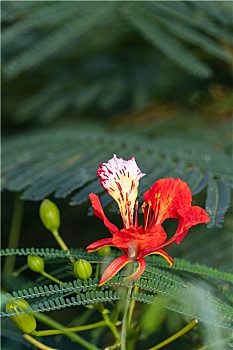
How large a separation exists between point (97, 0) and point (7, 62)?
298 millimetres

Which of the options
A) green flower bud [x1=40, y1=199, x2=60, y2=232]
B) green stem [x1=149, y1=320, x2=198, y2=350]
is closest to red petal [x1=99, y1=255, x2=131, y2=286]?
Answer: green stem [x1=149, y1=320, x2=198, y2=350]

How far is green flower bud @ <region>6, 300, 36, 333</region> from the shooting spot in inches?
32.0

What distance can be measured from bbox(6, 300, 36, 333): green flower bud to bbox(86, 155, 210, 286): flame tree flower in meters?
0.09

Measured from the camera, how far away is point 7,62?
1741 mm

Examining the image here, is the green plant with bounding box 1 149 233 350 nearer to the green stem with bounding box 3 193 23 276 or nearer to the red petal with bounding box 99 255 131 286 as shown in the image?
the red petal with bounding box 99 255 131 286

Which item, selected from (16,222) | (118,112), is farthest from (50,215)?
(118,112)

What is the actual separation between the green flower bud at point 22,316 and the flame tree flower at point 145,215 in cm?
9

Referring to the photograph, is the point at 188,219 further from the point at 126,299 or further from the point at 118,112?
the point at 118,112

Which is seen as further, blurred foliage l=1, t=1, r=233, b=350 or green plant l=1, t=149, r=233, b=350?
blurred foliage l=1, t=1, r=233, b=350

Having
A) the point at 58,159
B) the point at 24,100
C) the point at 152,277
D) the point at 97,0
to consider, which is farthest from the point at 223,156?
the point at 24,100

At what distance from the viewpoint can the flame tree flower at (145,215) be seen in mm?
796

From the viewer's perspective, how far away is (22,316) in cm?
82

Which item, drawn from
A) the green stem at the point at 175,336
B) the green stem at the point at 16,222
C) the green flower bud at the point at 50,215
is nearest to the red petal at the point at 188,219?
the green stem at the point at 175,336

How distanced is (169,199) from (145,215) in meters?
0.03
